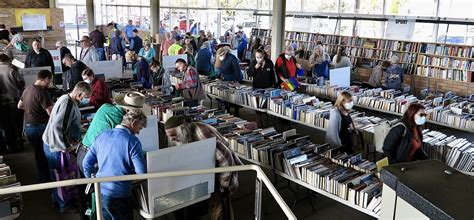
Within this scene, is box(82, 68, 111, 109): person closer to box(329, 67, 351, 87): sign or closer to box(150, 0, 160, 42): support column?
box(329, 67, 351, 87): sign

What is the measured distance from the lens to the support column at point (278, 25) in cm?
1159

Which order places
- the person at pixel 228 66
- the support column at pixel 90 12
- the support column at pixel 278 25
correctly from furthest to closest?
the support column at pixel 90 12
the support column at pixel 278 25
the person at pixel 228 66

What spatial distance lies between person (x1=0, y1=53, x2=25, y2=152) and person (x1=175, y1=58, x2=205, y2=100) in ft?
8.78

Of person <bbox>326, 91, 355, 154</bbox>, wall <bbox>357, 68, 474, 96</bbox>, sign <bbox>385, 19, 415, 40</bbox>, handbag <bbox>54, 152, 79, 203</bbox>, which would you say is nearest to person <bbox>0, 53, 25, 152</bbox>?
handbag <bbox>54, 152, 79, 203</bbox>

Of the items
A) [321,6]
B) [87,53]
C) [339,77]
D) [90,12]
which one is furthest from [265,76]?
[90,12]

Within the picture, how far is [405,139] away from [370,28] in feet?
35.0

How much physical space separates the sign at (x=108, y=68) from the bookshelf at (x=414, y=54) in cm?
762

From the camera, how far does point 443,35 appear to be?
1273cm

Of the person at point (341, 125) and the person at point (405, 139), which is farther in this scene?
the person at point (341, 125)

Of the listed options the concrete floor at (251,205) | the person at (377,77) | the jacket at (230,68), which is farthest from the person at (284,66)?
the person at (377,77)

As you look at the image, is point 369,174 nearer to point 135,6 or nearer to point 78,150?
point 78,150

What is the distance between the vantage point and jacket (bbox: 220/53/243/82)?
9.24 metres

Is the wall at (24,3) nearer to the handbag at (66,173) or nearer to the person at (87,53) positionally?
the person at (87,53)

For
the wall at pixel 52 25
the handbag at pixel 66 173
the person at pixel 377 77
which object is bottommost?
the handbag at pixel 66 173
